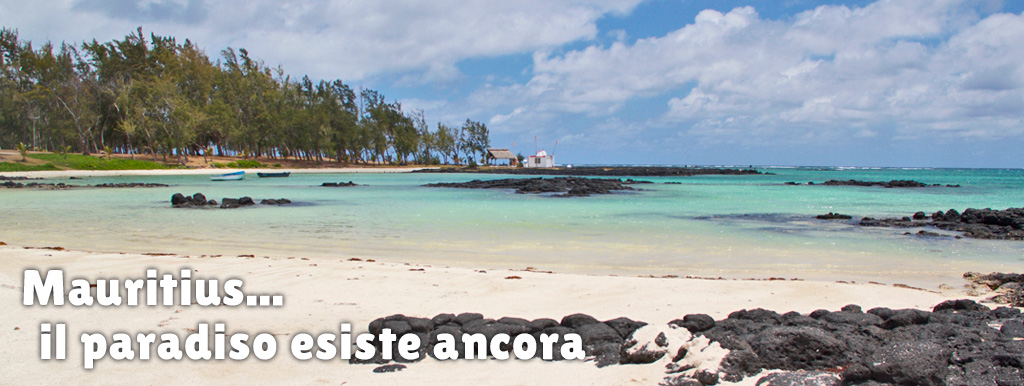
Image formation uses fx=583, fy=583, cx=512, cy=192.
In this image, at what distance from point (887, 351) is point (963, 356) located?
0.47 m

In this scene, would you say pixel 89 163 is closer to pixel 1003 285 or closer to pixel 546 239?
pixel 546 239

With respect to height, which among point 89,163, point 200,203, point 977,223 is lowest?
point 200,203

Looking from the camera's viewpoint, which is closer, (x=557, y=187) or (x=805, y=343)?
(x=805, y=343)

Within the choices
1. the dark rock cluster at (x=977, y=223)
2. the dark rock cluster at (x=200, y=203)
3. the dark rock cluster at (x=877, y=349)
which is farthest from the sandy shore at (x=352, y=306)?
the dark rock cluster at (x=200, y=203)

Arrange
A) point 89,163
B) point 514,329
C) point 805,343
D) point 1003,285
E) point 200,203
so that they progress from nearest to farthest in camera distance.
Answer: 1. point 805,343
2. point 514,329
3. point 1003,285
4. point 200,203
5. point 89,163

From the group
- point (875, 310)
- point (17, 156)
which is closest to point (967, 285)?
point (875, 310)

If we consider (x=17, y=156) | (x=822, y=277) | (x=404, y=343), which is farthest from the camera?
(x=17, y=156)

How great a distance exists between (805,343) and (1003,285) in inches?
203

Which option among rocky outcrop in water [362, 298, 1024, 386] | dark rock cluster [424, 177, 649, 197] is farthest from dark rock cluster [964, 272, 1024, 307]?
dark rock cluster [424, 177, 649, 197]

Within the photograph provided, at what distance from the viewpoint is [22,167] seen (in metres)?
44.7

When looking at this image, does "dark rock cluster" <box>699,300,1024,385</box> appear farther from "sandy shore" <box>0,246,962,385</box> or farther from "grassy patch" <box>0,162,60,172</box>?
"grassy patch" <box>0,162,60,172</box>

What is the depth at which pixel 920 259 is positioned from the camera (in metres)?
9.57

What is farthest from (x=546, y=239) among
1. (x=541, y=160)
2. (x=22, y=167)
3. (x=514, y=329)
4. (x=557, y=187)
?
(x=541, y=160)

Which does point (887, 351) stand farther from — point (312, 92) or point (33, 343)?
point (312, 92)
